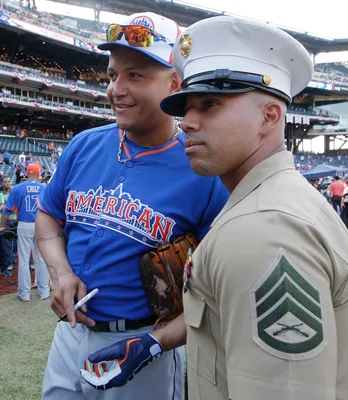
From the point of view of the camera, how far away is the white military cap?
961 millimetres

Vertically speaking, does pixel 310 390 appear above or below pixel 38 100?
below

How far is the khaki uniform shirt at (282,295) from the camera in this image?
2.30ft

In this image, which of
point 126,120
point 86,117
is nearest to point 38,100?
point 86,117

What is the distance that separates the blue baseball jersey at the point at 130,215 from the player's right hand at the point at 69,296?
45 mm

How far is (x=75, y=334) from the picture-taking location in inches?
59.3

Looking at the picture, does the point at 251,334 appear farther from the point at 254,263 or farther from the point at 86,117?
the point at 86,117

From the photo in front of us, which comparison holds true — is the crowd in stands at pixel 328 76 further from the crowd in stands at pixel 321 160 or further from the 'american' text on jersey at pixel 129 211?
the 'american' text on jersey at pixel 129 211

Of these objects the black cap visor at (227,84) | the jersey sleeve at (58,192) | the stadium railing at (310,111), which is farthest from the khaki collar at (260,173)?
the stadium railing at (310,111)

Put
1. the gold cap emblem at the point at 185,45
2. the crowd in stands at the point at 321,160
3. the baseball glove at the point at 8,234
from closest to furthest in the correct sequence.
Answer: the gold cap emblem at the point at 185,45, the baseball glove at the point at 8,234, the crowd in stands at the point at 321,160

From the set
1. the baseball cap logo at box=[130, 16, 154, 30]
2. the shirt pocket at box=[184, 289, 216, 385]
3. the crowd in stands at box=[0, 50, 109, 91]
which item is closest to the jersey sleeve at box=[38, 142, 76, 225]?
the baseball cap logo at box=[130, 16, 154, 30]

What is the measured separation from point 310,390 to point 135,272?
0.81 meters

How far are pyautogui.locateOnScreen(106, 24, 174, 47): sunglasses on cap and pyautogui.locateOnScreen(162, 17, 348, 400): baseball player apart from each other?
250mm

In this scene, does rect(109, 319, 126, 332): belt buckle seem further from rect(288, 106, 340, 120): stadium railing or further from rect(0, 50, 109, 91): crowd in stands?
rect(288, 106, 340, 120): stadium railing

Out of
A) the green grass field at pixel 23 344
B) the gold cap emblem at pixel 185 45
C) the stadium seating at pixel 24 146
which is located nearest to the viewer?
the gold cap emblem at pixel 185 45
